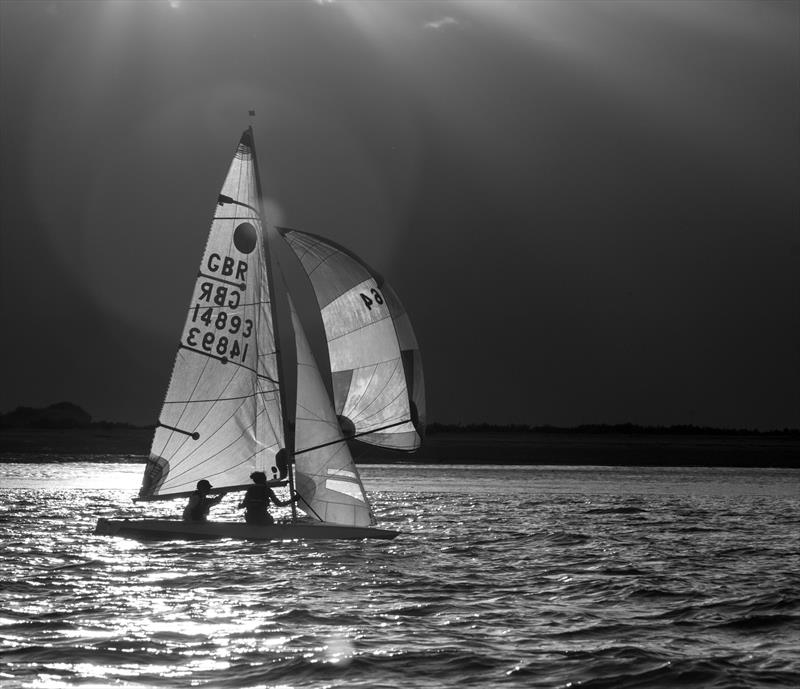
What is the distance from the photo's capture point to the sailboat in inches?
1129

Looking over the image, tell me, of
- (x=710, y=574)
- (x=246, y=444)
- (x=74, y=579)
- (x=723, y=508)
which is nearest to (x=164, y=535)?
(x=246, y=444)

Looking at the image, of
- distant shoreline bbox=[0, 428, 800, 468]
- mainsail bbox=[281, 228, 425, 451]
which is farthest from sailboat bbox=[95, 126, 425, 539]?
distant shoreline bbox=[0, 428, 800, 468]

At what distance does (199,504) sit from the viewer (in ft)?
93.1

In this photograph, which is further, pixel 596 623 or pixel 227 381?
pixel 227 381

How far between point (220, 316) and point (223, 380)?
5.24 feet

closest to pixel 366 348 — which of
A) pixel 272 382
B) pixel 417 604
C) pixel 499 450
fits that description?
pixel 272 382

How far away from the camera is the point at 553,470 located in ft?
227

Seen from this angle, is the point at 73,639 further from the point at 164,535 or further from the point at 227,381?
the point at 227,381

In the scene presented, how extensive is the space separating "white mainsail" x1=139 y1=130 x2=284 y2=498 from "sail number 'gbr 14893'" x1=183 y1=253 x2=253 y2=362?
25mm

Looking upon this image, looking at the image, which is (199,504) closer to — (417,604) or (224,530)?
(224,530)

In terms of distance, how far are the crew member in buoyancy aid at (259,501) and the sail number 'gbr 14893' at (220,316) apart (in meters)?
3.16

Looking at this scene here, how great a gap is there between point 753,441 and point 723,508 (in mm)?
70899

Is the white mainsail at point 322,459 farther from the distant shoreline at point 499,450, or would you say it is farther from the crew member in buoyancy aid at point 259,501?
the distant shoreline at point 499,450

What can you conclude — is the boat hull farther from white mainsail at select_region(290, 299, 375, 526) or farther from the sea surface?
white mainsail at select_region(290, 299, 375, 526)
